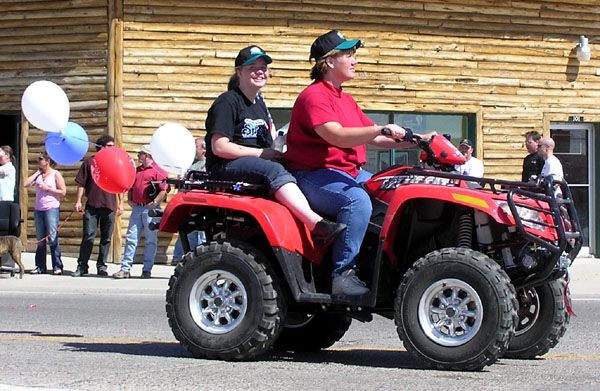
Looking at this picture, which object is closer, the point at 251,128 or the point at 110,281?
the point at 251,128

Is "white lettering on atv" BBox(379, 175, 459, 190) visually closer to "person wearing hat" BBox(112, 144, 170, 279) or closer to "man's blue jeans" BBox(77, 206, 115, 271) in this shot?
"person wearing hat" BBox(112, 144, 170, 279)

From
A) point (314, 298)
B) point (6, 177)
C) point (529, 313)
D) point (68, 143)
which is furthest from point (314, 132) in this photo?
point (6, 177)

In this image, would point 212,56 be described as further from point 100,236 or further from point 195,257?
point 195,257

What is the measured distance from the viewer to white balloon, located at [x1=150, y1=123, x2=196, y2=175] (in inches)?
404

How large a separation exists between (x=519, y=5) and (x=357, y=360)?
592 inches

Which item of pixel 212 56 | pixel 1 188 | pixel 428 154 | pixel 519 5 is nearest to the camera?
pixel 428 154

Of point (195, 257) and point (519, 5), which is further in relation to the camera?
point (519, 5)

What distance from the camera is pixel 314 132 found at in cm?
832

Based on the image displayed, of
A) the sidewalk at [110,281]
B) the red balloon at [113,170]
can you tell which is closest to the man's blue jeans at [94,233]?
the sidewalk at [110,281]

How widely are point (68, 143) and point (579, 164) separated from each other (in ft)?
48.1

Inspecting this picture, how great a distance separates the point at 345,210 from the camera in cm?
809

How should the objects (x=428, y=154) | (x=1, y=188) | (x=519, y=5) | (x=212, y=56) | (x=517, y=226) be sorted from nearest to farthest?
(x=517, y=226), (x=428, y=154), (x=1, y=188), (x=212, y=56), (x=519, y=5)

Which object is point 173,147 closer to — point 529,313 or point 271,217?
point 271,217

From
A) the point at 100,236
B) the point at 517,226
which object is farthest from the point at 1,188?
the point at 517,226
